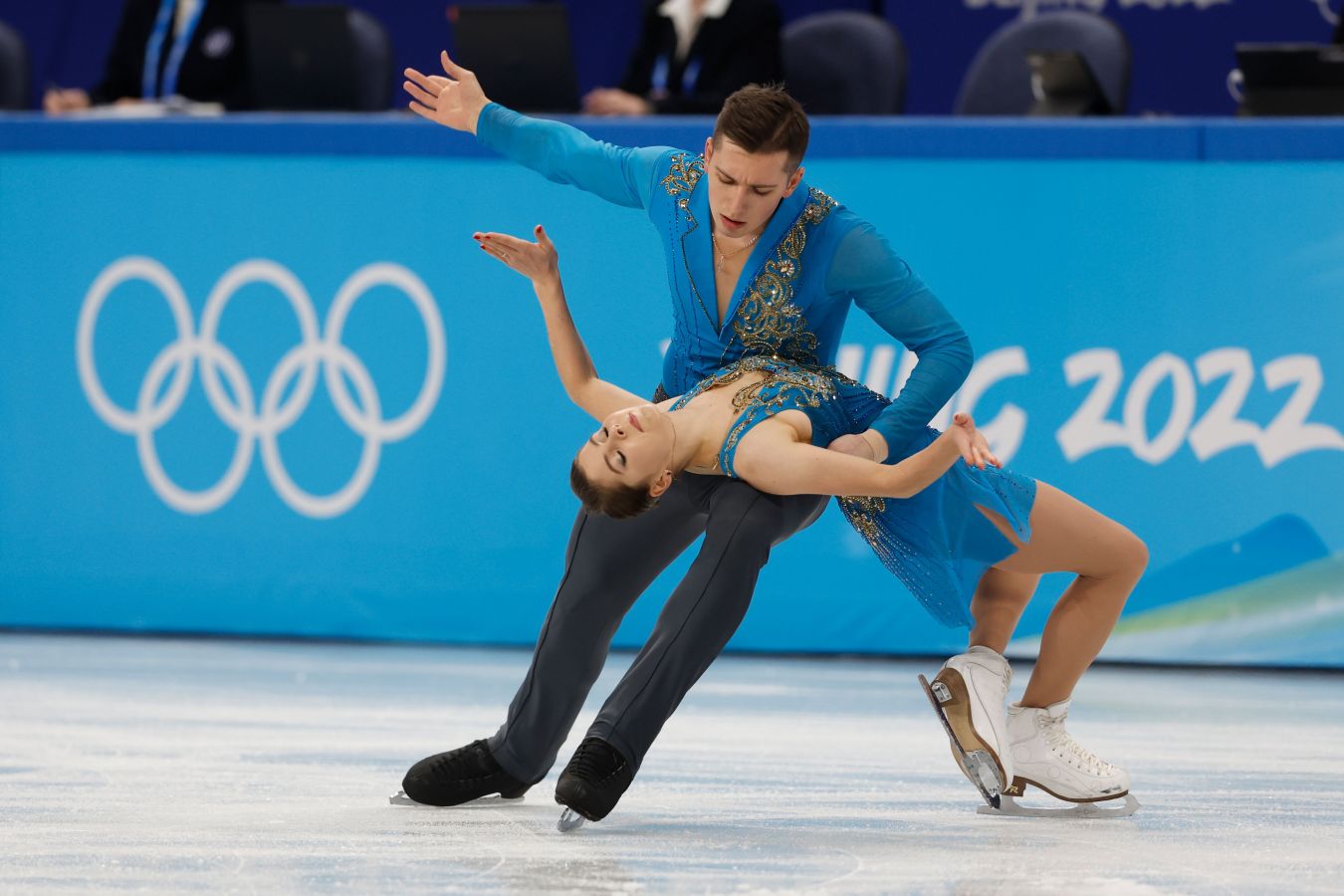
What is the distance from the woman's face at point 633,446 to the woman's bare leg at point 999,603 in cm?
77

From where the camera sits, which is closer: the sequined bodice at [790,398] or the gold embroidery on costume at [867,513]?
the sequined bodice at [790,398]

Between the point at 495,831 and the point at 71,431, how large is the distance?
3.02 meters

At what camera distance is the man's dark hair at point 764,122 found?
3074 millimetres

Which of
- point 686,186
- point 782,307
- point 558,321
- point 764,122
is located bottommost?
point 558,321

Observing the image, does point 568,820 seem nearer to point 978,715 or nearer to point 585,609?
point 585,609

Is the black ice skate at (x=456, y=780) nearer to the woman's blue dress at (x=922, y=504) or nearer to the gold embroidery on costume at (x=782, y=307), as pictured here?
the woman's blue dress at (x=922, y=504)

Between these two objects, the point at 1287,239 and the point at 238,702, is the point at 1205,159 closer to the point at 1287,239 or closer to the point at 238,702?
the point at 1287,239

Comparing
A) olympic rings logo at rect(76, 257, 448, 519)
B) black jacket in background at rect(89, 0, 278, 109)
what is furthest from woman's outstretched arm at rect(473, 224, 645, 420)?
black jacket in background at rect(89, 0, 278, 109)

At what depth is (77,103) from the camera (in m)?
6.49

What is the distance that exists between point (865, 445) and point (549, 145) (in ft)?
2.72

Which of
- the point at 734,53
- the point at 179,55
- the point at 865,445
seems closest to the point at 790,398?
the point at 865,445

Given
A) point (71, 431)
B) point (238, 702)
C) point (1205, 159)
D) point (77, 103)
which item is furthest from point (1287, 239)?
point (77, 103)

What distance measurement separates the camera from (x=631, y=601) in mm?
3340

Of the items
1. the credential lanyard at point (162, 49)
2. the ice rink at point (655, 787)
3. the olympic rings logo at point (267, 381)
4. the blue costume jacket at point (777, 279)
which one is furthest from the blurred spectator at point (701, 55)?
the blue costume jacket at point (777, 279)
